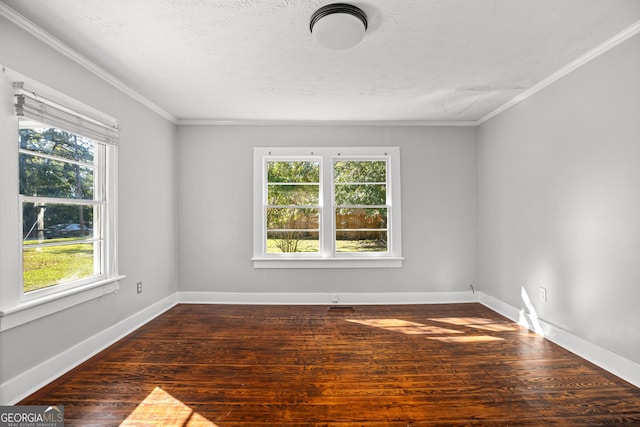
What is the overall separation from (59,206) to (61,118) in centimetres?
68

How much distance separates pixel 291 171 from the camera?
442cm

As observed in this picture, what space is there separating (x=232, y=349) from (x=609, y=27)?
3903 mm

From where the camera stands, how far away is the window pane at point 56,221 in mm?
2197

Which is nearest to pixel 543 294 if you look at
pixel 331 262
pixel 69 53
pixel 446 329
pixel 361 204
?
pixel 446 329

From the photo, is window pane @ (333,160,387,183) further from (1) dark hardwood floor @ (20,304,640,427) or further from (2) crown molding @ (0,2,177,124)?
(2) crown molding @ (0,2,177,124)

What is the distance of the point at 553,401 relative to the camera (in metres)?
2.04

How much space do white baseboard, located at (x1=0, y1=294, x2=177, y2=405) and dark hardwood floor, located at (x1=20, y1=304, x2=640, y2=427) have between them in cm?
9

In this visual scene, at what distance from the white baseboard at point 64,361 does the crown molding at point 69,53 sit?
2334mm

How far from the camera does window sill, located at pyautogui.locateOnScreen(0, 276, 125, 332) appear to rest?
1.97m

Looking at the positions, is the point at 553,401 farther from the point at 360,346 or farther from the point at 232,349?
the point at 232,349

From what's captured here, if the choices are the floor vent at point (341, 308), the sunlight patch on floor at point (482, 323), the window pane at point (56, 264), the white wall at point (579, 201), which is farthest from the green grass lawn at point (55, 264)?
the white wall at point (579, 201)

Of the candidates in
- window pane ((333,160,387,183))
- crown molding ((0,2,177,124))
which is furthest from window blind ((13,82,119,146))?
window pane ((333,160,387,183))

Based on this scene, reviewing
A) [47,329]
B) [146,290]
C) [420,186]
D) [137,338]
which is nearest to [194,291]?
[146,290]

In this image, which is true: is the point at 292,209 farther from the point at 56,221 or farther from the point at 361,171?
the point at 56,221
